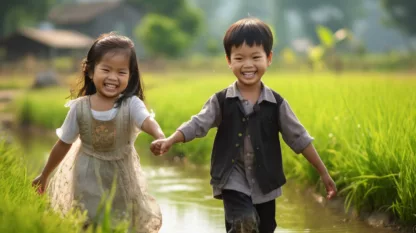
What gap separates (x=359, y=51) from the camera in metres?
42.7

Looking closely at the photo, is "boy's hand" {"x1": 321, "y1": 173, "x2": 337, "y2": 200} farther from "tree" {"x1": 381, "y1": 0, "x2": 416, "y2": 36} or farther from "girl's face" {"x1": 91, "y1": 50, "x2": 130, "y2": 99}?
"tree" {"x1": 381, "y1": 0, "x2": 416, "y2": 36}

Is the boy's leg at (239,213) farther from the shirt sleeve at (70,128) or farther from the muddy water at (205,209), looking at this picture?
the muddy water at (205,209)

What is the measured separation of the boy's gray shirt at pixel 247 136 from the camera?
4266 millimetres

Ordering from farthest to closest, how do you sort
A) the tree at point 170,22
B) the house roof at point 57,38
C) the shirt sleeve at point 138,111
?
the tree at point 170,22, the house roof at point 57,38, the shirt sleeve at point 138,111

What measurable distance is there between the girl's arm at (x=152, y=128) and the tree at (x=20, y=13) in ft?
129

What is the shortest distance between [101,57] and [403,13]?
133ft

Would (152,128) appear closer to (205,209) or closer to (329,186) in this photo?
(329,186)

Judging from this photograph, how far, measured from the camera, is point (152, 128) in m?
4.07

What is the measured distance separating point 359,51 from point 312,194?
3670 cm

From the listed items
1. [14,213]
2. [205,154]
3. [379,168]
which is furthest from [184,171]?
[14,213]

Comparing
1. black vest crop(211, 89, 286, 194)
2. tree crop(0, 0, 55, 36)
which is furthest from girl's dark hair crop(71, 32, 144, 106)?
tree crop(0, 0, 55, 36)

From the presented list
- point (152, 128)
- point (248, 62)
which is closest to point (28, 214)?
point (152, 128)

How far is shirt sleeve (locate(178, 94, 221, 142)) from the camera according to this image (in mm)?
4242

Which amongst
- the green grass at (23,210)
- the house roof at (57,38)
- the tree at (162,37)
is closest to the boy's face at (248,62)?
the green grass at (23,210)
